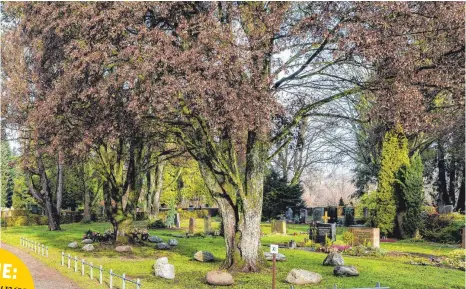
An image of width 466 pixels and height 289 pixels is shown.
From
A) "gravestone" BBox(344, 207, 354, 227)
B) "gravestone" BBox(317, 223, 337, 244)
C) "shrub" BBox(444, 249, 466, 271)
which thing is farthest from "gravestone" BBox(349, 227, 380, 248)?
"gravestone" BBox(344, 207, 354, 227)

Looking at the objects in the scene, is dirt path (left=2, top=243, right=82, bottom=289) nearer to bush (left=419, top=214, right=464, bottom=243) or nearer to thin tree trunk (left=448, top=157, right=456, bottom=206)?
bush (left=419, top=214, right=464, bottom=243)

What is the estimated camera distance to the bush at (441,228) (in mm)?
28422

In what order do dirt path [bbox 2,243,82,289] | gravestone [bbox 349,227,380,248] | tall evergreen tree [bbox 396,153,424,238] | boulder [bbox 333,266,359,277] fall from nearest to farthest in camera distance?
dirt path [bbox 2,243,82,289] < boulder [bbox 333,266,359,277] < gravestone [bbox 349,227,380,248] < tall evergreen tree [bbox 396,153,424,238]

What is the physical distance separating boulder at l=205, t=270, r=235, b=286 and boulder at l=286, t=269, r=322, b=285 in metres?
1.63

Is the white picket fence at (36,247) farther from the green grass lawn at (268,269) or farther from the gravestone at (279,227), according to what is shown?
the gravestone at (279,227)

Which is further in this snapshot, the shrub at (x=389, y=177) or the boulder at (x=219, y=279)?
the shrub at (x=389, y=177)

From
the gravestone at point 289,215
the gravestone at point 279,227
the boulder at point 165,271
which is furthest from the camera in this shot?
the gravestone at point 289,215

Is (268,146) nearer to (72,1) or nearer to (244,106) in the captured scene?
(244,106)

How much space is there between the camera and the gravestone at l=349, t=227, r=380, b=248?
23.4 meters

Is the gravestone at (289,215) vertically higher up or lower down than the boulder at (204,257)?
higher up

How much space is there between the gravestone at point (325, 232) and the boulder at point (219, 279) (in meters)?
11.7

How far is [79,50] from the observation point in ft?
48.1

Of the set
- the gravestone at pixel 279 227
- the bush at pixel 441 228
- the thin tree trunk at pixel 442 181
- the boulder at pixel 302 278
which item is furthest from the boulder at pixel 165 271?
the thin tree trunk at pixel 442 181

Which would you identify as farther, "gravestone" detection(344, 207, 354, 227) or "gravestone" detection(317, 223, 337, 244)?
"gravestone" detection(344, 207, 354, 227)
